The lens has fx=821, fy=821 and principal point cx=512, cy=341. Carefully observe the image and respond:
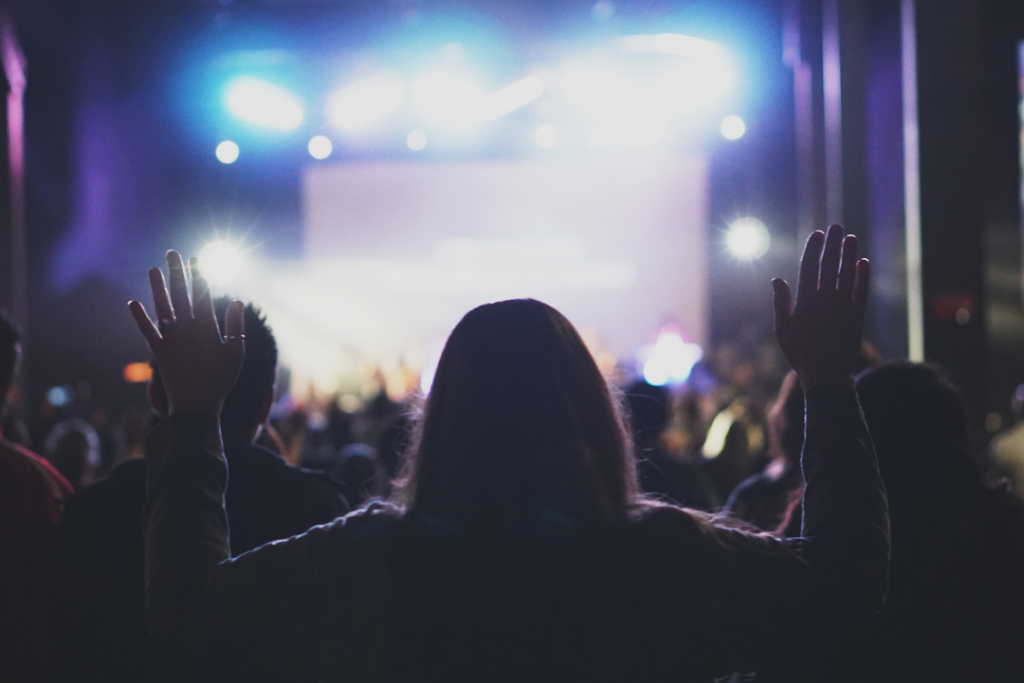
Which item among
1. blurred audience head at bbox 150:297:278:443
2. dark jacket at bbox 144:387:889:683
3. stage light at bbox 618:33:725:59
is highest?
stage light at bbox 618:33:725:59

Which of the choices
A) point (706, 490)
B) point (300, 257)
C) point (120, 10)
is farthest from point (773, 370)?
point (120, 10)

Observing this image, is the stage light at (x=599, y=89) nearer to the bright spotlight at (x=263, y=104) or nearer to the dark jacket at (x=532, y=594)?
the bright spotlight at (x=263, y=104)

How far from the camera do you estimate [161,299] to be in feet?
3.38

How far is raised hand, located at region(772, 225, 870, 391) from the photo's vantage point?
993 millimetres

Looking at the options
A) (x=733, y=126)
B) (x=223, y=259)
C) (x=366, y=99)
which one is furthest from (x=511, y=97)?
(x=223, y=259)

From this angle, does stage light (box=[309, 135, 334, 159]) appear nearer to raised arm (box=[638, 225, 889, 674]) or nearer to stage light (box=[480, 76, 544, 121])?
stage light (box=[480, 76, 544, 121])

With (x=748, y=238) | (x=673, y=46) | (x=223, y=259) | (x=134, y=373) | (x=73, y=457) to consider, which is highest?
(x=673, y=46)

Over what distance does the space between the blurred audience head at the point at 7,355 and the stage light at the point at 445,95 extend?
7313 mm

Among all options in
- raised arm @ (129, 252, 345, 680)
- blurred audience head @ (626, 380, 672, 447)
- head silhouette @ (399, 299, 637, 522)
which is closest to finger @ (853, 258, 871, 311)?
head silhouette @ (399, 299, 637, 522)

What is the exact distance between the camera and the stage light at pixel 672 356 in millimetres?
11036

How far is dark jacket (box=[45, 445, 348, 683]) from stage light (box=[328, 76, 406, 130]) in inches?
321

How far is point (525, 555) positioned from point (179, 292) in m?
0.53

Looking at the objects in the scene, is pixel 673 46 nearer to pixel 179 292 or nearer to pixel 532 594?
pixel 179 292

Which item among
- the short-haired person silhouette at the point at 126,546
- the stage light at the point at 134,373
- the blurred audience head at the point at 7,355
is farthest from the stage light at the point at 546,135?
the short-haired person silhouette at the point at 126,546
